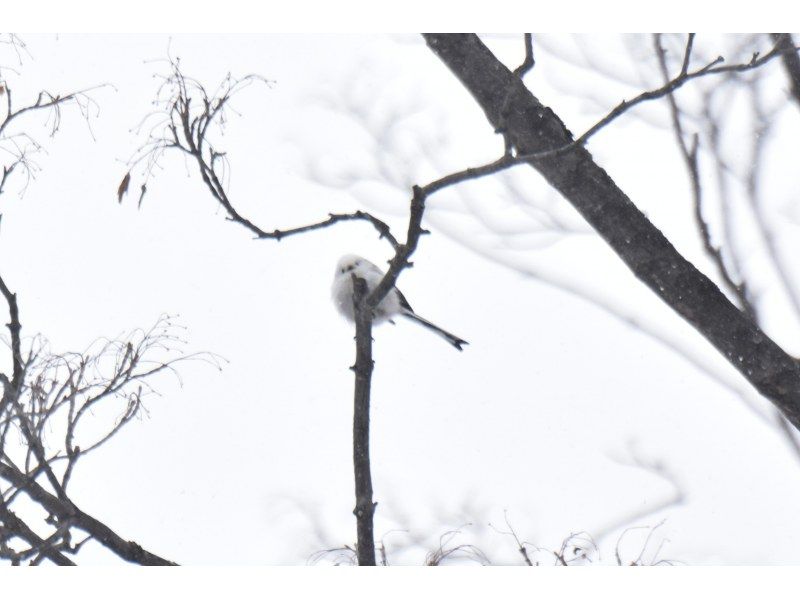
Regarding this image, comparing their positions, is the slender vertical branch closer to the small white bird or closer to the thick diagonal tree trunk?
the thick diagonal tree trunk

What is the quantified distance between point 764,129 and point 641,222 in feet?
7.22

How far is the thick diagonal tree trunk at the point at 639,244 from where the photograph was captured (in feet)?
12.6

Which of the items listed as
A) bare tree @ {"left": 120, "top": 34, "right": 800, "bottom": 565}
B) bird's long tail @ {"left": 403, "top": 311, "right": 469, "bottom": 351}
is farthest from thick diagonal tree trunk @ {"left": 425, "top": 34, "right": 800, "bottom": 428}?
bird's long tail @ {"left": 403, "top": 311, "right": 469, "bottom": 351}

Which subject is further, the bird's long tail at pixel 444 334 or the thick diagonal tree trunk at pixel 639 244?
the bird's long tail at pixel 444 334

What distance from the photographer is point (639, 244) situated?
13.4ft

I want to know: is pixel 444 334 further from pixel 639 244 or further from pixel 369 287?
pixel 639 244

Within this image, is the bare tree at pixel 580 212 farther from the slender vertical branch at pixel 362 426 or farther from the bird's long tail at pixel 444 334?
the bird's long tail at pixel 444 334

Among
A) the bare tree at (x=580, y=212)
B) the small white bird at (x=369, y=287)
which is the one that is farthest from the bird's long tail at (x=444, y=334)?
the bare tree at (x=580, y=212)

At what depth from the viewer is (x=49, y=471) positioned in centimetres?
338

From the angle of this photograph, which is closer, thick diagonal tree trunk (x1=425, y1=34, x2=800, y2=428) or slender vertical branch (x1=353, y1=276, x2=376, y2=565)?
slender vertical branch (x1=353, y1=276, x2=376, y2=565)

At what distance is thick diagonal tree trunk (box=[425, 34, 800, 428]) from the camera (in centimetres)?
385

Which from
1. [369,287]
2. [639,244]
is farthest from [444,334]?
[639,244]

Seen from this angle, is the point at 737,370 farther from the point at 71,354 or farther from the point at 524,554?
the point at 71,354

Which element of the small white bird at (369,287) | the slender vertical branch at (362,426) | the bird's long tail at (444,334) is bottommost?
the slender vertical branch at (362,426)
